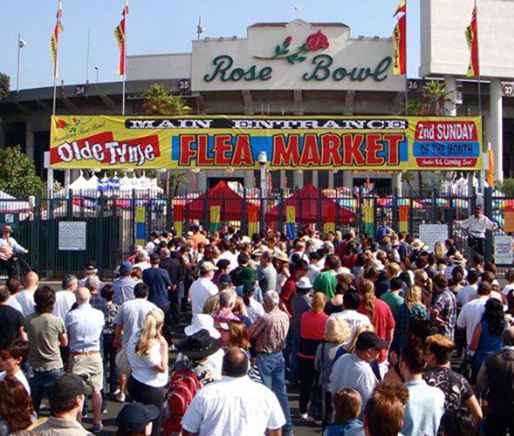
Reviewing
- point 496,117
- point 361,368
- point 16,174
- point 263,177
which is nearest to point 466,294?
point 361,368

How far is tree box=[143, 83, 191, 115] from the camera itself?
55.5 m

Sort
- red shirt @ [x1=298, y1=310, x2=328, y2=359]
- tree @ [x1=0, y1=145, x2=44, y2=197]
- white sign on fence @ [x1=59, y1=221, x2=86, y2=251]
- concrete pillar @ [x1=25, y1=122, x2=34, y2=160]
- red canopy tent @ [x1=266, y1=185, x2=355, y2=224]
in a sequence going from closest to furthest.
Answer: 1. red shirt @ [x1=298, y1=310, x2=328, y2=359]
2. white sign on fence @ [x1=59, y1=221, x2=86, y2=251]
3. red canopy tent @ [x1=266, y1=185, x2=355, y2=224]
4. tree @ [x1=0, y1=145, x2=44, y2=197]
5. concrete pillar @ [x1=25, y1=122, x2=34, y2=160]

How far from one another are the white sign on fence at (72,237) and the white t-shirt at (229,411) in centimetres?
1747

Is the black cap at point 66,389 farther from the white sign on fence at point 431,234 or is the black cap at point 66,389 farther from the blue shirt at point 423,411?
the white sign on fence at point 431,234

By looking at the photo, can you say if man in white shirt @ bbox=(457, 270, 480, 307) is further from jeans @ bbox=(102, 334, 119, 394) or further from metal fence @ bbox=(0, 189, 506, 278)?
metal fence @ bbox=(0, 189, 506, 278)

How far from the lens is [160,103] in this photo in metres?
55.6

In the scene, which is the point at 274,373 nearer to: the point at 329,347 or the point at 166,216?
the point at 329,347

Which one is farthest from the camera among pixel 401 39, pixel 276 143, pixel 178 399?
pixel 401 39

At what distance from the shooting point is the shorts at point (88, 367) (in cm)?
872

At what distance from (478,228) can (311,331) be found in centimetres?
1203

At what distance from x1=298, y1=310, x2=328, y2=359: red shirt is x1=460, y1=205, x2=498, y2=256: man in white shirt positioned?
1183 cm

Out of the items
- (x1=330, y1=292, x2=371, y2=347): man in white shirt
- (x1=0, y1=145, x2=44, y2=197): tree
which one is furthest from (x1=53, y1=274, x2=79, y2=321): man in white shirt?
(x1=0, y1=145, x2=44, y2=197): tree

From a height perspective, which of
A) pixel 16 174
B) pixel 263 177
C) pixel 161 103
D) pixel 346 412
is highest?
pixel 161 103

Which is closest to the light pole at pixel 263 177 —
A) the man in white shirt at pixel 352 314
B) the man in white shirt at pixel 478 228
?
the man in white shirt at pixel 478 228
